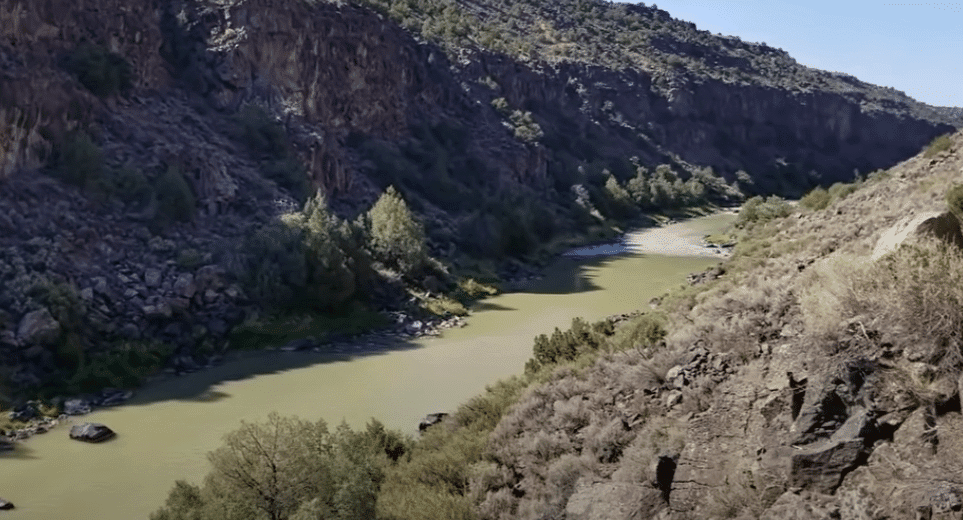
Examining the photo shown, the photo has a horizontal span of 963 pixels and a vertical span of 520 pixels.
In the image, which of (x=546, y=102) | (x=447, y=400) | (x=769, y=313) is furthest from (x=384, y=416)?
(x=546, y=102)

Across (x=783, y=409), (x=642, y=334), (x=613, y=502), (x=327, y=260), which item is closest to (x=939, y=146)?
(x=642, y=334)

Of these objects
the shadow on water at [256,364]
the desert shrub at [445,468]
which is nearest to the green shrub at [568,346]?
the desert shrub at [445,468]

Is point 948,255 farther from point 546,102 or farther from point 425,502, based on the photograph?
point 546,102

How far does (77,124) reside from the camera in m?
29.5

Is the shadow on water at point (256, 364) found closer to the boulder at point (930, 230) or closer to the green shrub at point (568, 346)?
the green shrub at point (568, 346)

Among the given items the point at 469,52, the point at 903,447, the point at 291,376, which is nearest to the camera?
the point at 903,447

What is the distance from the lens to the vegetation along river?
50.0ft

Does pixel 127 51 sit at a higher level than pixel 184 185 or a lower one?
higher

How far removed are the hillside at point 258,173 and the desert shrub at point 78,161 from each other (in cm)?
8

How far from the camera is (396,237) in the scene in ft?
112

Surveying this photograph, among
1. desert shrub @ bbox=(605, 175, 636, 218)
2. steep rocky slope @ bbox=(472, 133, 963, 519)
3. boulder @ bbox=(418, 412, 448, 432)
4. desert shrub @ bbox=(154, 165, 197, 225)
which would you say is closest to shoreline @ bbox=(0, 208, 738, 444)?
boulder @ bbox=(418, 412, 448, 432)

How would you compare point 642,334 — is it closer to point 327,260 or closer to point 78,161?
point 327,260

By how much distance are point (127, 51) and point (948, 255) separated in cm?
3502

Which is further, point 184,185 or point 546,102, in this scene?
point 546,102
